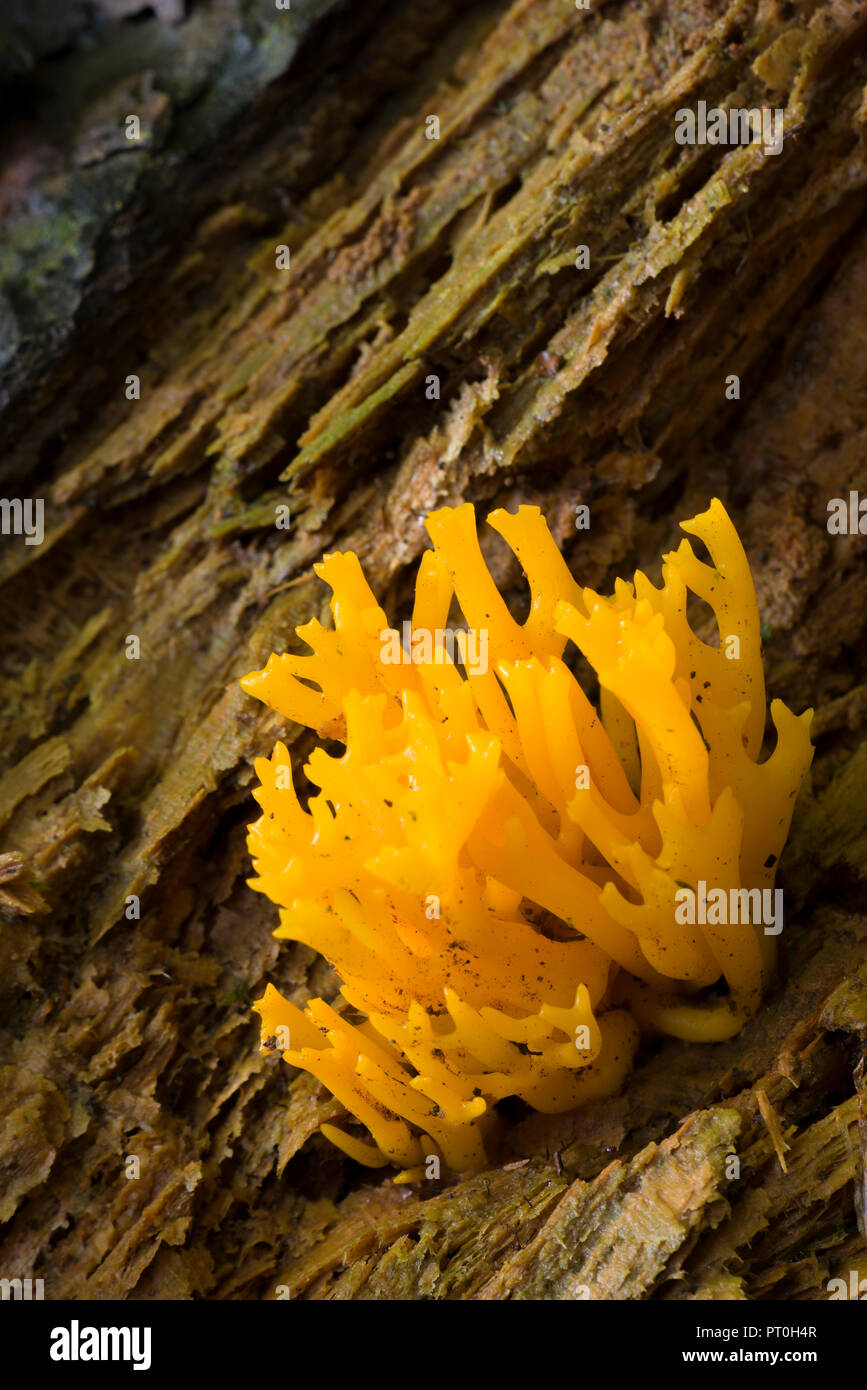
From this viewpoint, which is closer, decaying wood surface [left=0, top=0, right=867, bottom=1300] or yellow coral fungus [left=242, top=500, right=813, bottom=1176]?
yellow coral fungus [left=242, top=500, right=813, bottom=1176]

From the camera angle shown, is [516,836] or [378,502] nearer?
[516,836]

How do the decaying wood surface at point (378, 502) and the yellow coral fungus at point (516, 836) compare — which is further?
the decaying wood surface at point (378, 502)

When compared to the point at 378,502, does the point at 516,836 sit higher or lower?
lower
